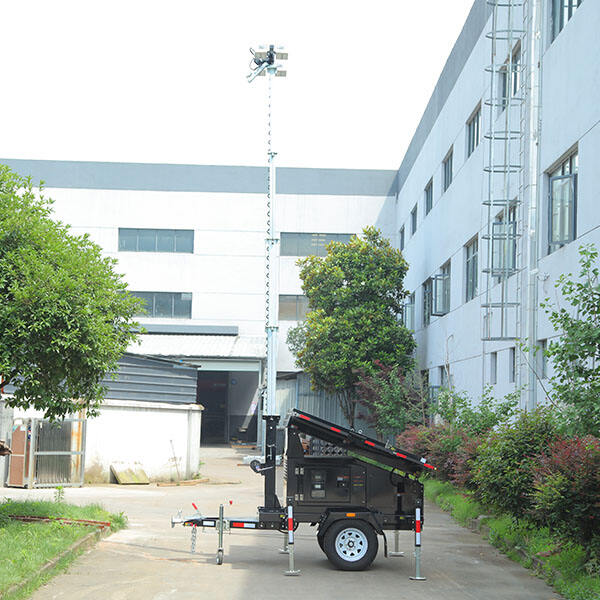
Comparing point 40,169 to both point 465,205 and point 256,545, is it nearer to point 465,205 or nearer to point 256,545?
point 465,205

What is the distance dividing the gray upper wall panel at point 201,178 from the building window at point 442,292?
16.7 m

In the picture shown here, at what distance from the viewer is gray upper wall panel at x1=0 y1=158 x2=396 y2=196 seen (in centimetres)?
4453

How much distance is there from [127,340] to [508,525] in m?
6.64

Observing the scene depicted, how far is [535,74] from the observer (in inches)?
669

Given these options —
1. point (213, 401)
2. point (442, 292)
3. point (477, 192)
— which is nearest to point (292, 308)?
point (213, 401)

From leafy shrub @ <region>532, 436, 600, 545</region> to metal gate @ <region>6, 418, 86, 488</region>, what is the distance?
550 inches

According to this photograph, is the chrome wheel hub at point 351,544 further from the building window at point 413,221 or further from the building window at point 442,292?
the building window at point 413,221

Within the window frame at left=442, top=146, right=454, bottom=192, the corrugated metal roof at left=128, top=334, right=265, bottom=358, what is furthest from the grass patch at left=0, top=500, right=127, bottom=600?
the corrugated metal roof at left=128, top=334, right=265, bottom=358

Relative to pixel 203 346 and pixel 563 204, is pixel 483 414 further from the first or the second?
pixel 203 346

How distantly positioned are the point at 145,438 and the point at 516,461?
49.5 feet

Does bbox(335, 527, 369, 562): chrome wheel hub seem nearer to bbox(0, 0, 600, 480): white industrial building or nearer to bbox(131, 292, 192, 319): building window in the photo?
bbox(0, 0, 600, 480): white industrial building

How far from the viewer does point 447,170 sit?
28.7m

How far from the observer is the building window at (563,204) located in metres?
15.1

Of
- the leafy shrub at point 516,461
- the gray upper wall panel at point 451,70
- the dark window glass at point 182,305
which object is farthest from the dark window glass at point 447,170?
the dark window glass at point 182,305
